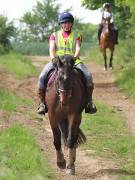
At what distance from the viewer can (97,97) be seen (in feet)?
66.5

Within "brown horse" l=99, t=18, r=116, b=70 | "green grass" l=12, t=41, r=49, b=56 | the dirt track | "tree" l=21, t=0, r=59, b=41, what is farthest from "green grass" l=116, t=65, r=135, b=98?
"tree" l=21, t=0, r=59, b=41

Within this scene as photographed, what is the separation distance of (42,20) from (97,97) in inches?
3009

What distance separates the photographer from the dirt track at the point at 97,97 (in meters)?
10.3

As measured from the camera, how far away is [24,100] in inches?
715

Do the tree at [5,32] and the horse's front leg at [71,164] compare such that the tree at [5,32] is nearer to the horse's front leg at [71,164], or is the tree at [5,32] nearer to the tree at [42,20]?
the horse's front leg at [71,164]

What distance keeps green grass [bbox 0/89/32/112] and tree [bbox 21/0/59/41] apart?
2997 inches

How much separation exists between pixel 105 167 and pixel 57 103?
5.43ft

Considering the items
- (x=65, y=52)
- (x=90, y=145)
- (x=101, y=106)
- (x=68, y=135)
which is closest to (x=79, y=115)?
(x=68, y=135)

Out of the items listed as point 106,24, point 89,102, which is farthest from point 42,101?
point 106,24

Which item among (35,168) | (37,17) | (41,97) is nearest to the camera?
(35,168)

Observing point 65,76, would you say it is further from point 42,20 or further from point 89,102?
point 42,20

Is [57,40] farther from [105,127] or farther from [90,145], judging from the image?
[105,127]

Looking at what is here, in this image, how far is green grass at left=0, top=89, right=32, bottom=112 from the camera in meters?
16.0

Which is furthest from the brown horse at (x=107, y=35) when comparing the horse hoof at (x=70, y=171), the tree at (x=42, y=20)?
the tree at (x=42, y=20)
